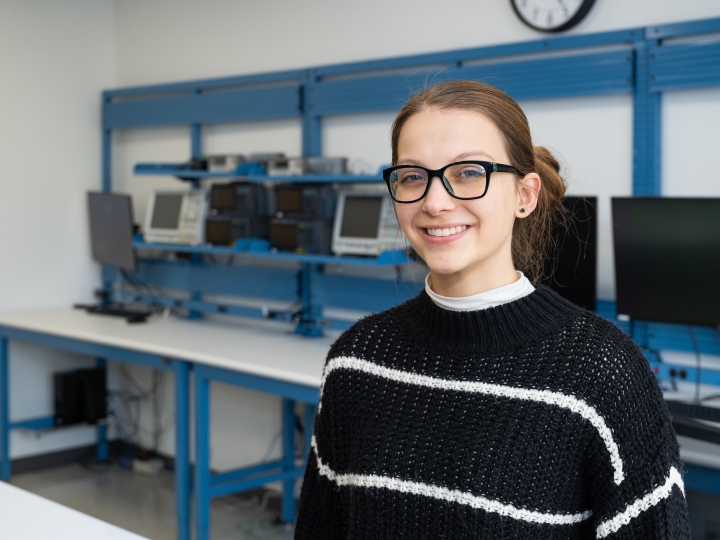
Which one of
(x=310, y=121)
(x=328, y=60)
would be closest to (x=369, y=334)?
(x=310, y=121)

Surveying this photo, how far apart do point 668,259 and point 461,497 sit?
1583 mm

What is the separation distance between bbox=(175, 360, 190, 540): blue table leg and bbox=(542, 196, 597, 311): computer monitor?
155 centimetres

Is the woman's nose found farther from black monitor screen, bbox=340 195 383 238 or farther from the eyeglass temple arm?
black monitor screen, bbox=340 195 383 238

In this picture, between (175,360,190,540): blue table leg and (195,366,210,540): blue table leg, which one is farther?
(175,360,190,540): blue table leg

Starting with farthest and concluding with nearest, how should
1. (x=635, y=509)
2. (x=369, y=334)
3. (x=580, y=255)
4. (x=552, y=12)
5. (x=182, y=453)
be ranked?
(x=182, y=453), (x=552, y=12), (x=580, y=255), (x=369, y=334), (x=635, y=509)

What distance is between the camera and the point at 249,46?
3959 mm

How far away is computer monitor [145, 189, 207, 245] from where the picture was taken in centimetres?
385

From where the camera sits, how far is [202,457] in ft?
10.3

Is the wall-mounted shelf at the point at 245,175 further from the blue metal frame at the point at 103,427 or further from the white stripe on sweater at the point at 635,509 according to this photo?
the white stripe on sweater at the point at 635,509

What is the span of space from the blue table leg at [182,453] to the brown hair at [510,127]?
2.23 meters

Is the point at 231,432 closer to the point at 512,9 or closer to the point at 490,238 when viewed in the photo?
the point at 512,9

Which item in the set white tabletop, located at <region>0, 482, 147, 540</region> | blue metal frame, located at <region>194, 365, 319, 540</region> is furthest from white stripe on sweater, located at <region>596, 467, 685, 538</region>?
blue metal frame, located at <region>194, 365, 319, 540</region>

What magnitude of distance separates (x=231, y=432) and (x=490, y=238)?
130 inches

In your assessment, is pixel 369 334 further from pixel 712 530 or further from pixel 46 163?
pixel 46 163
